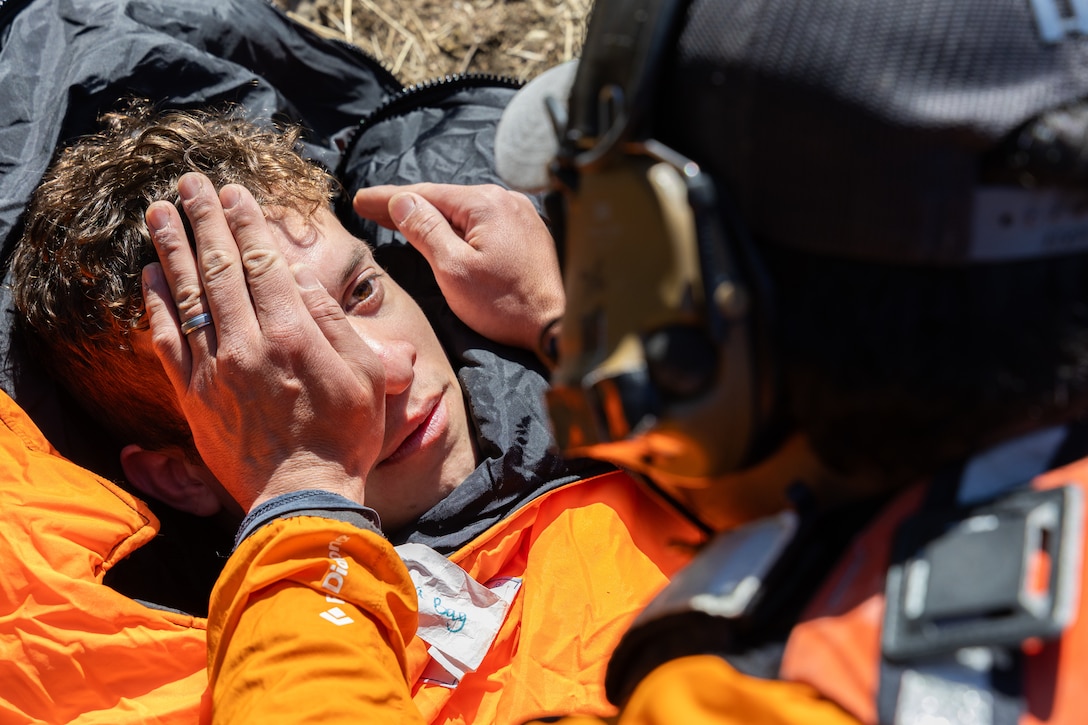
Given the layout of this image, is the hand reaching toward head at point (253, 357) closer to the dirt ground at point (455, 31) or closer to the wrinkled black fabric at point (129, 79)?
the wrinkled black fabric at point (129, 79)

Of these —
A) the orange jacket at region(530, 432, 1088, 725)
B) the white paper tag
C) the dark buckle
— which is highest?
the dark buckle

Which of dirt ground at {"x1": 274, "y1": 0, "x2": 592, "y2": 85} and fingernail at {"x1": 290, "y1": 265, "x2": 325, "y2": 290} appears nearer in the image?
fingernail at {"x1": 290, "y1": 265, "x2": 325, "y2": 290}

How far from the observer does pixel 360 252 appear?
2182mm

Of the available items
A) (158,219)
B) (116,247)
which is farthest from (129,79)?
(158,219)

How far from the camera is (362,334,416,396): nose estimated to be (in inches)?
79.1

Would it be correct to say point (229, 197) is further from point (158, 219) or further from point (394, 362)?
point (394, 362)

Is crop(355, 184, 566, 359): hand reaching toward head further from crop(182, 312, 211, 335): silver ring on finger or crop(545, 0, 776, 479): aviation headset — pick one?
crop(545, 0, 776, 479): aviation headset

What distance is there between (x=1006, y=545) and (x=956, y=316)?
0.72 feet

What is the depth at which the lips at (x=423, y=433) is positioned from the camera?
210 centimetres

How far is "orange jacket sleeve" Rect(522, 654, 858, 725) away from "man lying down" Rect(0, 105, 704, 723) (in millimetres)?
877

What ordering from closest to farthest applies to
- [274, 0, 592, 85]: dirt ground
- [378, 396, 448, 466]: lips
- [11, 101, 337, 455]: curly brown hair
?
[11, 101, 337, 455]: curly brown hair
[378, 396, 448, 466]: lips
[274, 0, 592, 85]: dirt ground

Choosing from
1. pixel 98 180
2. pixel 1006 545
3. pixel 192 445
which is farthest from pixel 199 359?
pixel 1006 545

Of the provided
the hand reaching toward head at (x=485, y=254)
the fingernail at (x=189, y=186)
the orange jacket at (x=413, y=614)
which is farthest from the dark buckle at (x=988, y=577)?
the fingernail at (x=189, y=186)

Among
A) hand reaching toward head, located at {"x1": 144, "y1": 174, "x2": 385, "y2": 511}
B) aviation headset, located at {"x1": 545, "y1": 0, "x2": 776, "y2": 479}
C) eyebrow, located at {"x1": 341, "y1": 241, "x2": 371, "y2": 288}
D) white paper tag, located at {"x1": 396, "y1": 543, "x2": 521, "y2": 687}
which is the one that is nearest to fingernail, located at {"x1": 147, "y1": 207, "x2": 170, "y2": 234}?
hand reaching toward head, located at {"x1": 144, "y1": 174, "x2": 385, "y2": 511}
